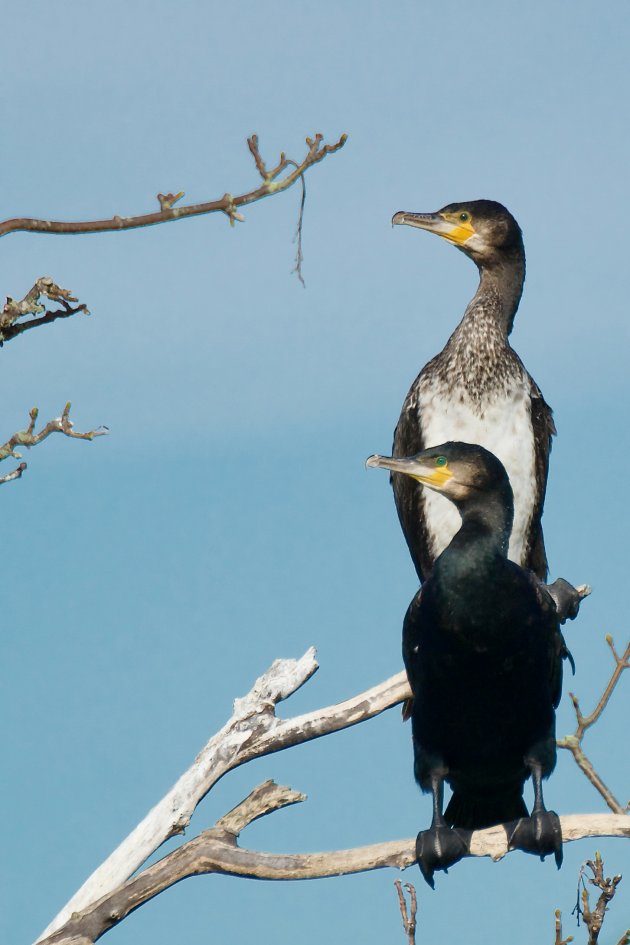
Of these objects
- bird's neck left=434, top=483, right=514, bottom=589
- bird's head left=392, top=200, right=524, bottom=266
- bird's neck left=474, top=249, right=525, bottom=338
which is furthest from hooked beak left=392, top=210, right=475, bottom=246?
bird's neck left=434, top=483, right=514, bottom=589

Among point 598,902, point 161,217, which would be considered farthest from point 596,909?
point 161,217

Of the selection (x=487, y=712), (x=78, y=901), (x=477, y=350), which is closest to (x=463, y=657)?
(x=487, y=712)

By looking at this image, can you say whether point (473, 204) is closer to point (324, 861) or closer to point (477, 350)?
point (477, 350)

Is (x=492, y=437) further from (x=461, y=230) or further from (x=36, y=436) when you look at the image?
(x=36, y=436)

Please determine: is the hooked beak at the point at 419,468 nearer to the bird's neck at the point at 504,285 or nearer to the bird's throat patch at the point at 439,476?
the bird's throat patch at the point at 439,476

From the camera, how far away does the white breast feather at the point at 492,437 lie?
7215mm

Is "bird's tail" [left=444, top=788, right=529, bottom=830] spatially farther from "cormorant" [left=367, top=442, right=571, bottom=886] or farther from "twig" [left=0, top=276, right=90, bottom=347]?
"twig" [left=0, top=276, right=90, bottom=347]

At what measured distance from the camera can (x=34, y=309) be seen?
467 cm

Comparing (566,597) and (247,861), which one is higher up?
(566,597)

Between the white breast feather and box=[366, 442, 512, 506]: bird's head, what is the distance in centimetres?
155

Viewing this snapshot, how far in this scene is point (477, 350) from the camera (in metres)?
7.47

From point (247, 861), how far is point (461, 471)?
164 cm

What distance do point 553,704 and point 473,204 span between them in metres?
3.19

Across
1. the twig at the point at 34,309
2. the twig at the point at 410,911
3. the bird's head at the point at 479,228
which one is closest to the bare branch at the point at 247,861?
the twig at the point at 410,911
